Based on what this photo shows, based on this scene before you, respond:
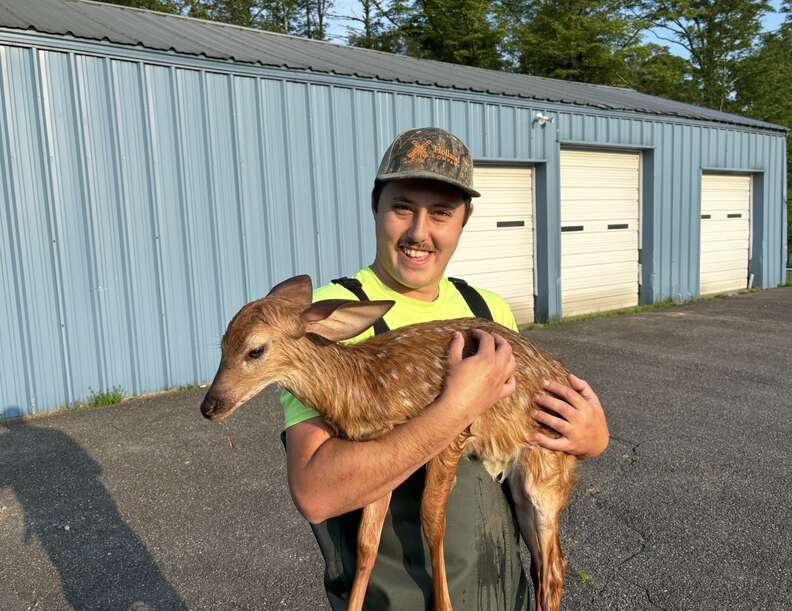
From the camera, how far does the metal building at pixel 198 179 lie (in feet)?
23.5

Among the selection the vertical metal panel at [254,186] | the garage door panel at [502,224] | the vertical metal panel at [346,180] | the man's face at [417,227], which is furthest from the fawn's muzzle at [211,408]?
the garage door panel at [502,224]

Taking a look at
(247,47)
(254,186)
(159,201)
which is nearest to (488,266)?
(254,186)

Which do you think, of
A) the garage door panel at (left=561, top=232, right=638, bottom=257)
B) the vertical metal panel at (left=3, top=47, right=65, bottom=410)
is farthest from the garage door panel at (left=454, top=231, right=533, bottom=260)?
the vertical metal panel at (left=3, top=47, right=65, bottom=410)

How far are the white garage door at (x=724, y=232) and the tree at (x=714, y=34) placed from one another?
16302 mm

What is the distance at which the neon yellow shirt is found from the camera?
199cm

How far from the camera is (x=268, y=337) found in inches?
70.7

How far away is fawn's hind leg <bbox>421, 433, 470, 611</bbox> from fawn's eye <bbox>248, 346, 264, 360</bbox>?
612 mm

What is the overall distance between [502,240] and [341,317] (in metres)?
11.2

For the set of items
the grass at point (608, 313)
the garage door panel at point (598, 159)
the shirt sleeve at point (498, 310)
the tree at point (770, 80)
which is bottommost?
the grass at point (608, 313)

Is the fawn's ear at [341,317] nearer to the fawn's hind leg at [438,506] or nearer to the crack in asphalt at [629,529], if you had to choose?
the fawn's hind leg at [438,506]

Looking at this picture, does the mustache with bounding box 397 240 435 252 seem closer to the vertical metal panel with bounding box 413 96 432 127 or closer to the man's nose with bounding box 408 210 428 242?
the man's nose with bounding box 408 210 428 242

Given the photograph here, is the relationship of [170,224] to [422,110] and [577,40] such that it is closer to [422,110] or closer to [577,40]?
[422,110]

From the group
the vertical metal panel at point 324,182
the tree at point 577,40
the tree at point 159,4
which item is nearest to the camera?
the vertical metal panel at point 324,182

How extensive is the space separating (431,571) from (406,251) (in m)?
1.06
